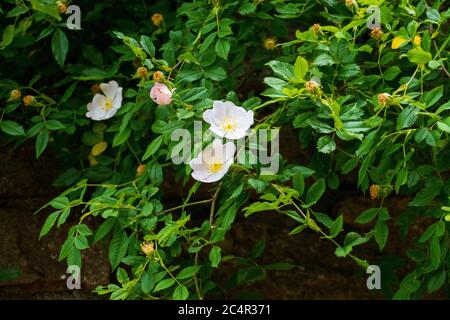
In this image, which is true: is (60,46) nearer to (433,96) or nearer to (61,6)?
(61,6)

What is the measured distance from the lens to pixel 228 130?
1487 mm

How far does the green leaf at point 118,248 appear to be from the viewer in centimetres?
167

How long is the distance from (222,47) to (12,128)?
55cm

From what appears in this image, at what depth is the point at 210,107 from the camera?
1.56m

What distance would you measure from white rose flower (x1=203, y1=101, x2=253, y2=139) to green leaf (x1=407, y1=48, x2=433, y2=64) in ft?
1.04

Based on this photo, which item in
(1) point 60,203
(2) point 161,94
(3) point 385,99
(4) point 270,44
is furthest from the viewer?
(4) point 270,44

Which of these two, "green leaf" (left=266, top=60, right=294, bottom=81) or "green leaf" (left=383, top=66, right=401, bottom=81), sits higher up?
"green leaf" (left=266, top=60, right=294, bottom=81)

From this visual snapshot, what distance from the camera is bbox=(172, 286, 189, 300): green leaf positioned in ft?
5.03

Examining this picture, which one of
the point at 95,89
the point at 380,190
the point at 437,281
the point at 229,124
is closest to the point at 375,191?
the point at 380,190

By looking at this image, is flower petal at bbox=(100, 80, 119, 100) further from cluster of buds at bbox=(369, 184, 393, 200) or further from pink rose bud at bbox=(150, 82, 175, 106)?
cluster of buds at bbox=(369, 184, 393, 200)

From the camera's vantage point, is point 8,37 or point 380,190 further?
point 8,37

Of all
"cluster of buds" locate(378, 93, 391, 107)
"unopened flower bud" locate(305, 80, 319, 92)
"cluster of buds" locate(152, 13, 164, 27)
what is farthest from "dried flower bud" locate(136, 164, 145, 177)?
"cluster of buds" locate(378, 93, 391, 107)

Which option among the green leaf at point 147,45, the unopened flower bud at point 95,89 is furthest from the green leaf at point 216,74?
the unopened flower bud at point 95,89
